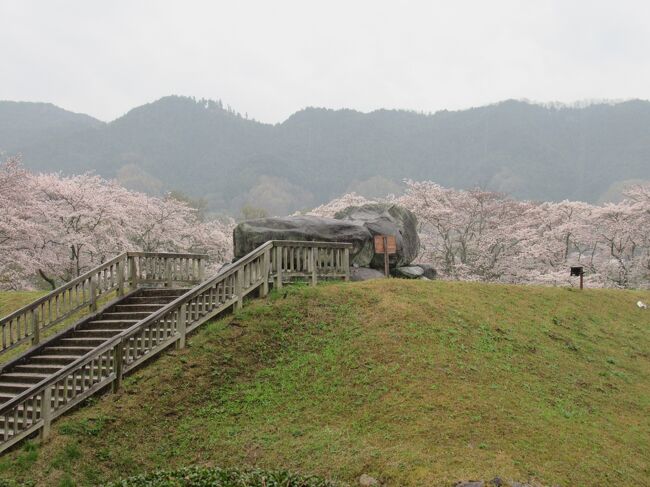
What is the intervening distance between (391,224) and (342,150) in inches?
4408

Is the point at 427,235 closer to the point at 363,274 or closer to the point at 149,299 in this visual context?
the point at 363,274

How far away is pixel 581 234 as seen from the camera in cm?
4088

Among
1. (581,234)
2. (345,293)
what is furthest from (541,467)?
(581,234)

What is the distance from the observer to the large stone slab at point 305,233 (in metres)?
20.8

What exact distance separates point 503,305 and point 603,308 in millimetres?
4586

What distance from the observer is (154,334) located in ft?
49.2

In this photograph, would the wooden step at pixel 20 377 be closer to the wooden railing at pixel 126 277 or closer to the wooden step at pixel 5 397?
the wooden step at pixel 5 397

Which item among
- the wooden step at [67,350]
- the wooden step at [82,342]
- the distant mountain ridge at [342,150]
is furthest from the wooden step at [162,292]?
the distant mountain ridge at [342,150]

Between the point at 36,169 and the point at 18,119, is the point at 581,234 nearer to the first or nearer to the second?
the point at 36,169

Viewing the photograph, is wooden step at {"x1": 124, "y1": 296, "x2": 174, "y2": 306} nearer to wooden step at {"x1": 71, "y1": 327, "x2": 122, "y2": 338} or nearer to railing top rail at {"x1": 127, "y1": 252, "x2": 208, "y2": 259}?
A: railing top rail at {"x1": 127, "y1": 252, "x2": 208, "y2": 259}

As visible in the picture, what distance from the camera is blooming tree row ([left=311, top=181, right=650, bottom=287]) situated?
38.7 m

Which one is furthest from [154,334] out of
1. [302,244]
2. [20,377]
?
[302,244]

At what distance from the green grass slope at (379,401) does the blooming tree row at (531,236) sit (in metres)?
23.4

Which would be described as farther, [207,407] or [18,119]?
[18,119]
